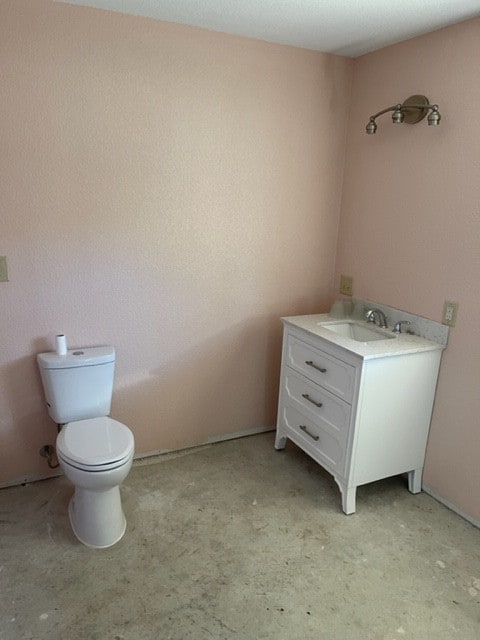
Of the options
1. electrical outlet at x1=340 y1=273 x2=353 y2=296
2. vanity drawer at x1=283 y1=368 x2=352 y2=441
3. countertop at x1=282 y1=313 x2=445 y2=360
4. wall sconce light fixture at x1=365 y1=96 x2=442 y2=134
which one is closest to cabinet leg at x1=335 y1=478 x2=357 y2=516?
vanity drawer at x1=283 y1=368 x2=352 y2=441

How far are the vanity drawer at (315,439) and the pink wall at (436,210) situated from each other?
0.50 m

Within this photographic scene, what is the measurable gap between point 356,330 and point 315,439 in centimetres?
65

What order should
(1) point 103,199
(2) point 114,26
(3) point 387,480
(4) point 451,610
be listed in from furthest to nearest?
1. (3) point 387,480
2. (1) point 103,199
3. (2) point 114,26
4. (4) point 451,610

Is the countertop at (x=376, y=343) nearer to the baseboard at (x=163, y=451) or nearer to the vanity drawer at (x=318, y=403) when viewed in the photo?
the vanity drawer at (x=318, y=403)

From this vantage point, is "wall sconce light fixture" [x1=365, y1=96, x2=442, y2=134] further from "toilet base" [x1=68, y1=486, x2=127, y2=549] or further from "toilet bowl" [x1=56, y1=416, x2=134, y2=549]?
"toilet base" [x1=68, y1=486, x2=127, y2=549]

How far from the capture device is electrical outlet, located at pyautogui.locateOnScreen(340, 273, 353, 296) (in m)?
2.81

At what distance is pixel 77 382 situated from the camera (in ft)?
7.18

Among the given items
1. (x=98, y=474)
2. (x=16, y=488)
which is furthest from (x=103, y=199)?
(x=16, y=488)

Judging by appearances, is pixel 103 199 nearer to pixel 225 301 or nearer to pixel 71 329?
pixel 71 329

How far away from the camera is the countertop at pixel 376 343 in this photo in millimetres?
2074

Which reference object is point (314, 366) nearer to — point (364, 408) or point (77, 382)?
point (364, 408)

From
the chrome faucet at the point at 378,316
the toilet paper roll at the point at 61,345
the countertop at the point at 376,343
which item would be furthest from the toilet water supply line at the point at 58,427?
the chrome faucet at the point at 378,316

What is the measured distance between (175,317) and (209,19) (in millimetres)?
1433

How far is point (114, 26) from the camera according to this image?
2080 mm
